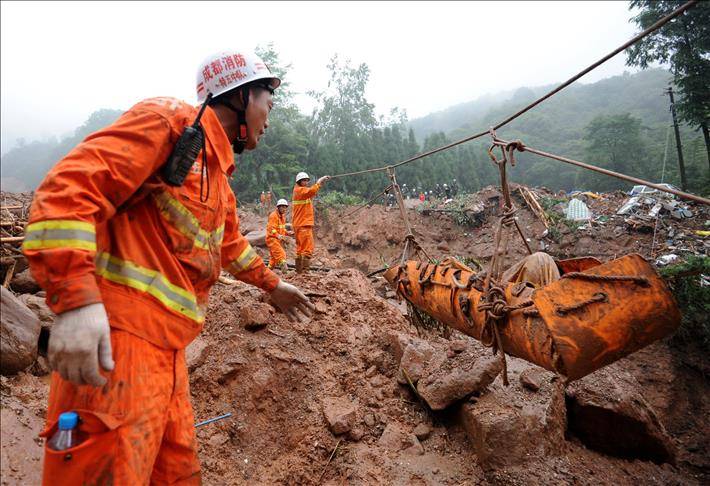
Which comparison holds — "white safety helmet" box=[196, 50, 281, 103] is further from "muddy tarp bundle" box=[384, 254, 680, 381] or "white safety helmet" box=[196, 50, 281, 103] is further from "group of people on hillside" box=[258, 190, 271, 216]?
"group of people on hillside" box=[258, 190, 271, 216]

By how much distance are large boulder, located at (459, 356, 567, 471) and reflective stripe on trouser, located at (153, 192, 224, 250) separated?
7.67ft

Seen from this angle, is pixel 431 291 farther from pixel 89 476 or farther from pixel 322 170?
pixel 322 170

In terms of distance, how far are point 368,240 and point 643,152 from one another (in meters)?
29.6

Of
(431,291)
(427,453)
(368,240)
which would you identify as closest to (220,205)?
(431,291)

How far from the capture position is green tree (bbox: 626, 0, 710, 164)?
1102cm

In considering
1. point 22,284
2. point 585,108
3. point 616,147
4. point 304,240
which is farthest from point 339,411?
point 585,108

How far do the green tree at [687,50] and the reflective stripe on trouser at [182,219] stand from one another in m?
14.2

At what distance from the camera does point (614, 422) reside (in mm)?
3217

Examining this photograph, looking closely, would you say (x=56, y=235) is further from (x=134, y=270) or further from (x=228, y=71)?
(x=228, y=71)

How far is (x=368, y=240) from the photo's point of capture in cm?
1370

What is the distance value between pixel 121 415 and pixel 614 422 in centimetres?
369

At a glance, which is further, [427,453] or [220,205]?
[427,453]

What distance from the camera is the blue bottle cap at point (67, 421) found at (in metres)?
1.08

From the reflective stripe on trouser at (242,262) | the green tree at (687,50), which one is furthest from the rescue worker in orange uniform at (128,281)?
the green tree at (687,50)
